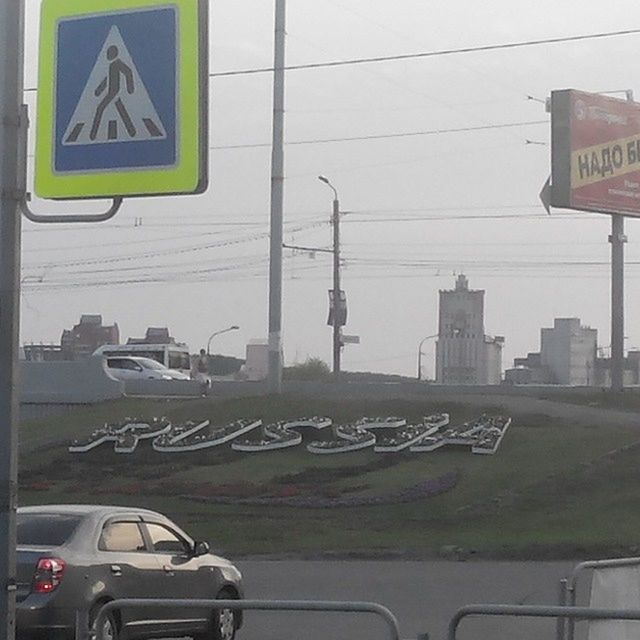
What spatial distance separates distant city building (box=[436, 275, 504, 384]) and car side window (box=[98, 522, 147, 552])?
12824 cm

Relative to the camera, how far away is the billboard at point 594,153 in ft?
148

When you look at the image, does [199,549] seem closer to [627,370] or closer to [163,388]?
[163,388]

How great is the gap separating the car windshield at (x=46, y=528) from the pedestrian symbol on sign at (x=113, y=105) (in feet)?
28.9

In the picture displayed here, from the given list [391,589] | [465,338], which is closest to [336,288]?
[391,589]

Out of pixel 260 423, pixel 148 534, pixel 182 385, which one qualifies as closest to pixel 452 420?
pixel 260 423

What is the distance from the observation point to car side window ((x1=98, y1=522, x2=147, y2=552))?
588 inches

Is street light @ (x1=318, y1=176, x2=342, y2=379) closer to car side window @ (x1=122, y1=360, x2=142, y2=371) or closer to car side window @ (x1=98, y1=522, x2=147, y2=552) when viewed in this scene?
car side window @ (x1=122, y1=360, x2=142, y2=371)

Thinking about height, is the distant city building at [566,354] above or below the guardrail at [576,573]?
above

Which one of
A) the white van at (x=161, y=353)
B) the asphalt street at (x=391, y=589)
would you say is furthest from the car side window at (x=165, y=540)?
the white van at (x=161, y=353)

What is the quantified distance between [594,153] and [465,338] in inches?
4116

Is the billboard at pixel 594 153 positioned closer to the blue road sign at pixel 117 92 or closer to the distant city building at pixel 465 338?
the blue road sign at pixel 117 92

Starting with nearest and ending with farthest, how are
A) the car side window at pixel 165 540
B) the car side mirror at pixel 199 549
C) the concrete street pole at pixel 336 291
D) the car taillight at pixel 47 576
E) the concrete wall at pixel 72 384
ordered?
the car taillight at pixel 47 576, the car side window at pixel 165 540, the car side mirror at pixel 199 549, the concrete wall at pixel 72 384, the concrete street pole at pixel 336 291

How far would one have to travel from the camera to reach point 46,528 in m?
14.7

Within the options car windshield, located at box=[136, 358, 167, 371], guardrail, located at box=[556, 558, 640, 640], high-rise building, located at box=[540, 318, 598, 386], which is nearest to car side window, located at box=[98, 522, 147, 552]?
guardrail, located at box=[556, 558, 640, 640]
